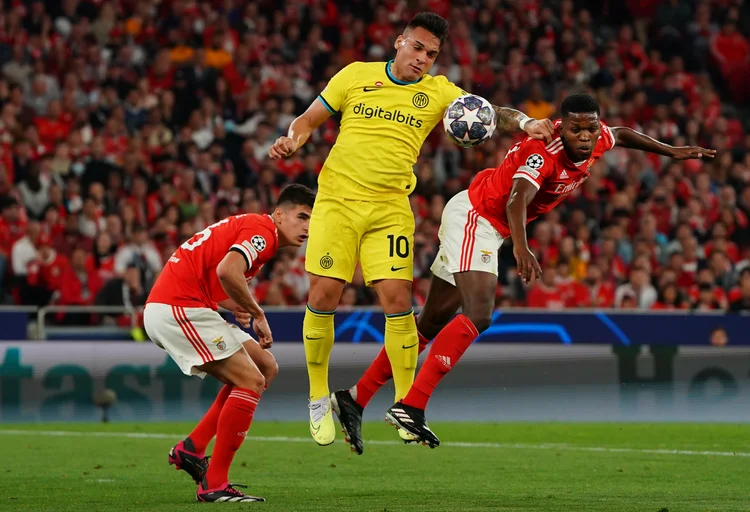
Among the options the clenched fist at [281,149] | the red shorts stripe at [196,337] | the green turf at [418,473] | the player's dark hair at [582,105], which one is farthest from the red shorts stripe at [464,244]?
the red shorts stripe at [196,337]

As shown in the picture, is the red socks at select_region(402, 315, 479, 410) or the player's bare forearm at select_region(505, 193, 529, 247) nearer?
the player's bare forearm at select_region(505, 193, 529, 247)

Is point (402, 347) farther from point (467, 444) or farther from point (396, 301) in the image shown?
point (467, 444)

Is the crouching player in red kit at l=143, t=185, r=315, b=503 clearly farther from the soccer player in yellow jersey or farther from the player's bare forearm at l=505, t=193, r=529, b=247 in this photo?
the player's bare forearm at l=505, t=193, r=529, b=247

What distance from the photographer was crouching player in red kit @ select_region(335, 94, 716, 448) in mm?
8352

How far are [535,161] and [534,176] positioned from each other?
132 mm

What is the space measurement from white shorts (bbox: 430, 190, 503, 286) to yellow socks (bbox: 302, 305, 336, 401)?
520 millimetres

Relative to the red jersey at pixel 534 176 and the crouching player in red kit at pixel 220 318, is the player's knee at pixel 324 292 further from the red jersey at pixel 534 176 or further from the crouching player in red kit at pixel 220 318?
the red jersey at pixel 534 176

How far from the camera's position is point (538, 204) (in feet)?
29.6

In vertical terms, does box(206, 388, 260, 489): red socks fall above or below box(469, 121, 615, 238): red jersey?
below

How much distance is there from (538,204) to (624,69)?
14.6 m

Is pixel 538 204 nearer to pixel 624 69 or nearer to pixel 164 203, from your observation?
pixel 164 203

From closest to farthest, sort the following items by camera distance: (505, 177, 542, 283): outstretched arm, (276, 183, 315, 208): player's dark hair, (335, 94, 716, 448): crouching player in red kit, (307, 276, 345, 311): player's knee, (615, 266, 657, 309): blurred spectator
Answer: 1. (505, 177, 542, 283): outstretched arm
2. (335, 94, 716, 448): crouching player in red kit
3. (307, 276, 345, 311): player's knee
4. (276, 183, 315, 208): player's dark hair
5. (615, 266, 657, 309): blurred spectator

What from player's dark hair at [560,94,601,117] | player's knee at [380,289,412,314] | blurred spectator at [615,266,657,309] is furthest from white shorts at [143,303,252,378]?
blurred spectator at [615,266,657,309]

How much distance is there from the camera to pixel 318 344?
345 inches
